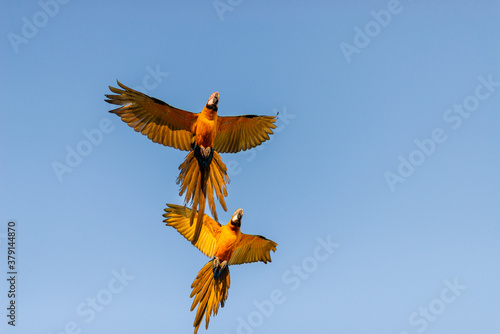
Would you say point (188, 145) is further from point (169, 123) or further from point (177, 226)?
point (177, 226)

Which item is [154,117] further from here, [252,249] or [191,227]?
[252,249]

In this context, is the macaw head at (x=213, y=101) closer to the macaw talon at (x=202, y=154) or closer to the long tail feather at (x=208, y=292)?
the macaw talon at (x=202, y=154)

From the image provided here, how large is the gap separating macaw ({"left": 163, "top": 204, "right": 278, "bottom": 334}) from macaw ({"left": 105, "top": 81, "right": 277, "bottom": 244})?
1.09 ft

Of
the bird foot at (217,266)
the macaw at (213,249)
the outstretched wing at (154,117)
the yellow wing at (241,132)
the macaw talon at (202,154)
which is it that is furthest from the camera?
the yellow wing at (241,132)

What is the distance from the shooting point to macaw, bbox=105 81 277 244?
8531 millimetres

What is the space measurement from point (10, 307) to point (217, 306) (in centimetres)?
496

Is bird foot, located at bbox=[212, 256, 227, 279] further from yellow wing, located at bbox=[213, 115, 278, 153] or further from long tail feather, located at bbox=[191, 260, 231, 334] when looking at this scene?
yellow wing, located at bbox=[213, 115, 278, 153]

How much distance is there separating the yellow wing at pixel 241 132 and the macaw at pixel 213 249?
1.19 m

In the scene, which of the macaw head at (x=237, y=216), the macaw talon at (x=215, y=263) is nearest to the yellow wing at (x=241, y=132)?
the macaw head at (x=237, y=216)

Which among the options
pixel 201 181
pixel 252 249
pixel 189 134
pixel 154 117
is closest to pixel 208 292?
pixel 252 249

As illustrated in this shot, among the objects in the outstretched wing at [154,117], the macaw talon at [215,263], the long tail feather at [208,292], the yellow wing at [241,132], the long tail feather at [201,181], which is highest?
the outstretched wing at [154,117]

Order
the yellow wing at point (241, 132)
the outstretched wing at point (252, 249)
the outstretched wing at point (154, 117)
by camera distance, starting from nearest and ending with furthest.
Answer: the outstretched wing at point (154, 117), the yellow wing at point (241, 132), the outstretched wing at point (252, 249)

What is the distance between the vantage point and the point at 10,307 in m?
11.3

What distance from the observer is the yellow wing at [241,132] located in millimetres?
9297
